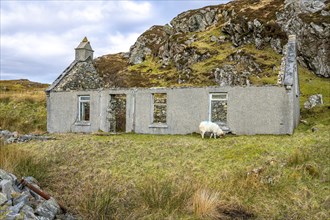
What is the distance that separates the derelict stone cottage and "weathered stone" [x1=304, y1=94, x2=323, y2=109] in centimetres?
595

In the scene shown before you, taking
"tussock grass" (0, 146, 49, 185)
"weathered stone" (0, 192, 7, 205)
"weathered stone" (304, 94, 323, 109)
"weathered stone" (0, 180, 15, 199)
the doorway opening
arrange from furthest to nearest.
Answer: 1. "weathered stone" (304, 94, 323, 109)
2. the doorway opening
3. "tussock grass" (0, 146, 49, 185)
4. "weathered stone" (0, 180, 15, 199)
5. "weathered stone" (0, 192, 7, 205)

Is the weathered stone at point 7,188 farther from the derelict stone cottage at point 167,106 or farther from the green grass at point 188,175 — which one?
the derelict stone cottage at point 167,106

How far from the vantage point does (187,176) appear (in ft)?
33.4

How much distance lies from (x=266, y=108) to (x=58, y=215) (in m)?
12.6

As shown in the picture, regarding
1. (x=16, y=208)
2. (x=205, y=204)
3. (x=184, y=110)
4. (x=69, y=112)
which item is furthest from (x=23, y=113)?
(x=205, y=204)

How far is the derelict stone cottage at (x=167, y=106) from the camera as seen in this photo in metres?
17.3

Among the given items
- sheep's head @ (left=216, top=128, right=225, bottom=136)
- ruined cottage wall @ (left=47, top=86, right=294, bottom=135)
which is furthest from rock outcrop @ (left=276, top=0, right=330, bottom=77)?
sheep's head @ (left=216, top=128, right=225, bottom=136)

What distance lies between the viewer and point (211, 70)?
145ft

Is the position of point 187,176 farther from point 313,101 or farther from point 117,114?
point 313,101

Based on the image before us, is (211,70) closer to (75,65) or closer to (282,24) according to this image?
(282,24)

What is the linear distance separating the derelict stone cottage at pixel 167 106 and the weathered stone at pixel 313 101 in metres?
5.95

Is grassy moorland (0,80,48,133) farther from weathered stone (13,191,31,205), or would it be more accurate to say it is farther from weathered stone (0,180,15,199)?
weathered stone (13,191,31,205)

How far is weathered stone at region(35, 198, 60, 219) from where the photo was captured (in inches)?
267

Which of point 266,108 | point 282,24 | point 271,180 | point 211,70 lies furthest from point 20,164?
point 282,24
